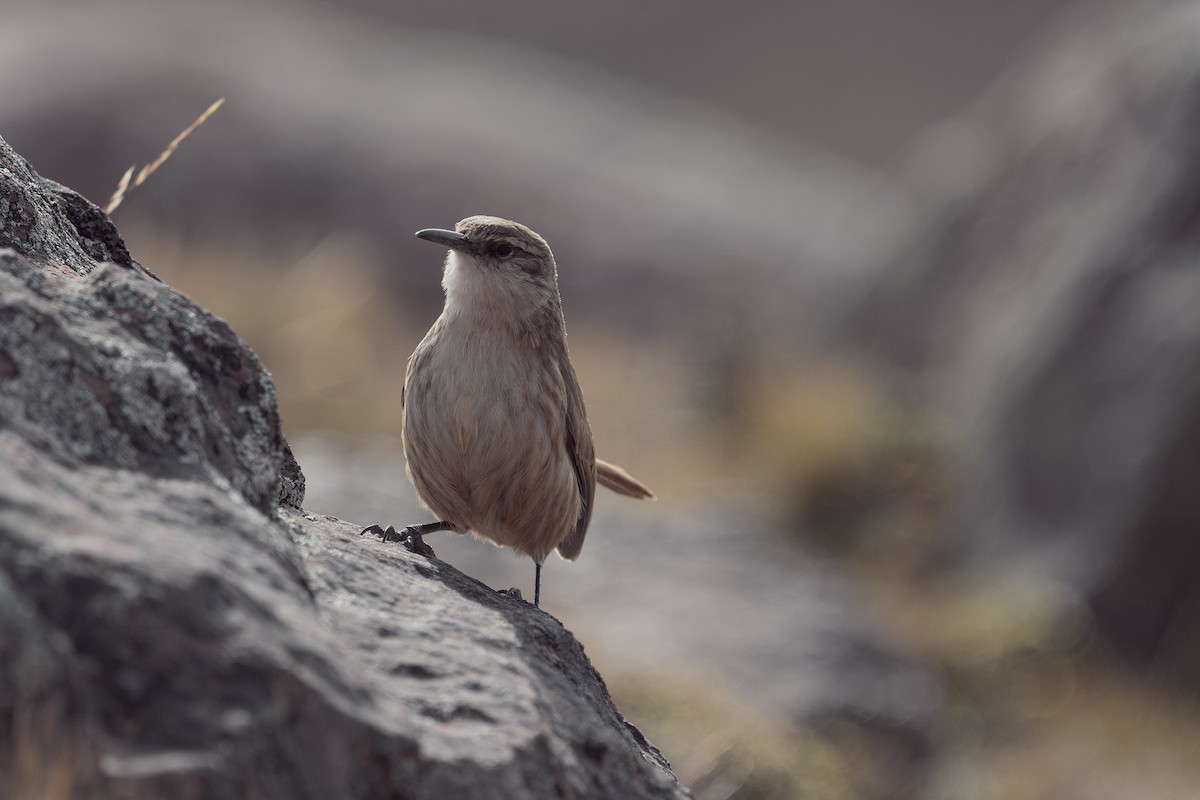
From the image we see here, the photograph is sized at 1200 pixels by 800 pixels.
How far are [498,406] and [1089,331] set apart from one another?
7.43m

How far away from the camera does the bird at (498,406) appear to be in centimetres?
433

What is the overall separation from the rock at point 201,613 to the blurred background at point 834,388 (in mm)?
2752

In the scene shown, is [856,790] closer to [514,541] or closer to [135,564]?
[514,541]

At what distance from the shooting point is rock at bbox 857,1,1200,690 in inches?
380

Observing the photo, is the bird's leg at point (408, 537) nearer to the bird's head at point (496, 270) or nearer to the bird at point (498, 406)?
the bird at point (498, 406)

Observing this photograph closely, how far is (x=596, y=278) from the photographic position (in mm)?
18688

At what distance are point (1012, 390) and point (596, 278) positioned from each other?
8.54 m

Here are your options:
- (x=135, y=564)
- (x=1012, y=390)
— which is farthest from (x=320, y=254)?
(x=135, y=564)

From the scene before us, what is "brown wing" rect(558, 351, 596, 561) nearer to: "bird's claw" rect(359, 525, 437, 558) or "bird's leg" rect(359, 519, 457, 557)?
"bird's leg" rect(359, 519, 457, 557)

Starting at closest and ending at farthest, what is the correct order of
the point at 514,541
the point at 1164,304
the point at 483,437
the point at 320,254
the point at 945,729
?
the point at 483,437 → the point at 514,541 → the point at 945,729 → the point at 1164,304 → the point at 320,254

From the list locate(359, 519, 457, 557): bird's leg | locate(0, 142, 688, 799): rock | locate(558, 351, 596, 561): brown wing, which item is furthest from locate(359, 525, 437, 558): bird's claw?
locate(558, 351, 596, 561): brown wing

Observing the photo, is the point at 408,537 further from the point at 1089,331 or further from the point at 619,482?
the point at 1089,331

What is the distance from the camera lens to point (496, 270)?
15.3 ft

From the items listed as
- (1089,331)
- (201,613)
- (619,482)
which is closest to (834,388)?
(1089,331)
